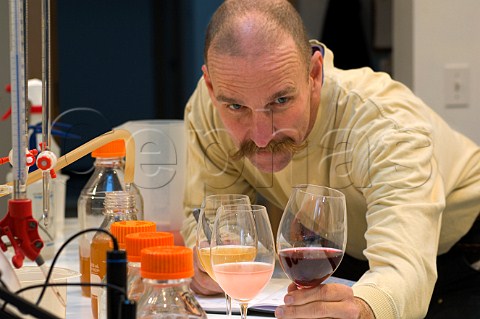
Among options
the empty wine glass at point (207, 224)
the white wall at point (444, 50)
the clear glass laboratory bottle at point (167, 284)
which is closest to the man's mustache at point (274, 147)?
the empty wine glass at point (207, 224)

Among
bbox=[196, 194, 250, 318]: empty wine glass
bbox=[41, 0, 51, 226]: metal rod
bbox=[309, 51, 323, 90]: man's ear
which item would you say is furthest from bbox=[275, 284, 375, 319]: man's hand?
bbox=[309, 51, 323, 90]: man's ear

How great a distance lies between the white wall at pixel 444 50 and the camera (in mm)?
2555

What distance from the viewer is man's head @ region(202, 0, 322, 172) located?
1520 mm

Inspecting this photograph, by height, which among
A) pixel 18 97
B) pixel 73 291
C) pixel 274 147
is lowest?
pixel 73 291

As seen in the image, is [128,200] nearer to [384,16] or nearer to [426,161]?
[426,161]

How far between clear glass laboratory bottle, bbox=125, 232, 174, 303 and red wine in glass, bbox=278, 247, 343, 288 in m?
0.17

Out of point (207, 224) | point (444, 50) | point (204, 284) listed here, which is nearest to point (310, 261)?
point (207, 224)

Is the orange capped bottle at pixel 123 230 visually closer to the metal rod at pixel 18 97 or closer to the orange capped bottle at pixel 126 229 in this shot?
the orange capped bottle at pixel 126 229

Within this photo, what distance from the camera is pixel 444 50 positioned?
8.42 ft

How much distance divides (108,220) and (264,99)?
0.41 meters

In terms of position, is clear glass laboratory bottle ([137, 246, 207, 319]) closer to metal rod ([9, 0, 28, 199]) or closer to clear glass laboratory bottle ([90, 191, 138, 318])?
metal rod ([9, 0, 28, 199])

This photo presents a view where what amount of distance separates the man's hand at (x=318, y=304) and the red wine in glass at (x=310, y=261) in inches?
1.0

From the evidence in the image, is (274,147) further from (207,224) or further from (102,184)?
(207,224)

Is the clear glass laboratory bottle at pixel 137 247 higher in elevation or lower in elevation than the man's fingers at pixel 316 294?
higher
